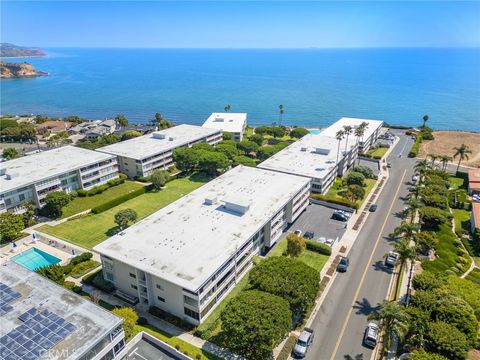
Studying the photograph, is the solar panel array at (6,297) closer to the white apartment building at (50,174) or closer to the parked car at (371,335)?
the white apartment building at (50,174)

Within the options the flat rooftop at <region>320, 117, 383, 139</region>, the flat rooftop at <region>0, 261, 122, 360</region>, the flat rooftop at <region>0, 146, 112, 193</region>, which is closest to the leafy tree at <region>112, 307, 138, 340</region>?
the flat rooftop at <region>0, 261, 122, 360</region>

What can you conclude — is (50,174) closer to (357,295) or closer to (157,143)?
(157,143)

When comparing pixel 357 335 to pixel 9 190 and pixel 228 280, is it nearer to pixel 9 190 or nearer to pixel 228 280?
pixel 228 280

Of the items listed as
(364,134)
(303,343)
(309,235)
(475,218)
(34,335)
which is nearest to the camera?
(34,335)

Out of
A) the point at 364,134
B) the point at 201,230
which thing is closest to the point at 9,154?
the point at 201,230

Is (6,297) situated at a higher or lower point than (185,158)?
higher

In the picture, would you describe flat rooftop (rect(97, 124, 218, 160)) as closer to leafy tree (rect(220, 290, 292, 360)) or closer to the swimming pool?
the swimming pool
